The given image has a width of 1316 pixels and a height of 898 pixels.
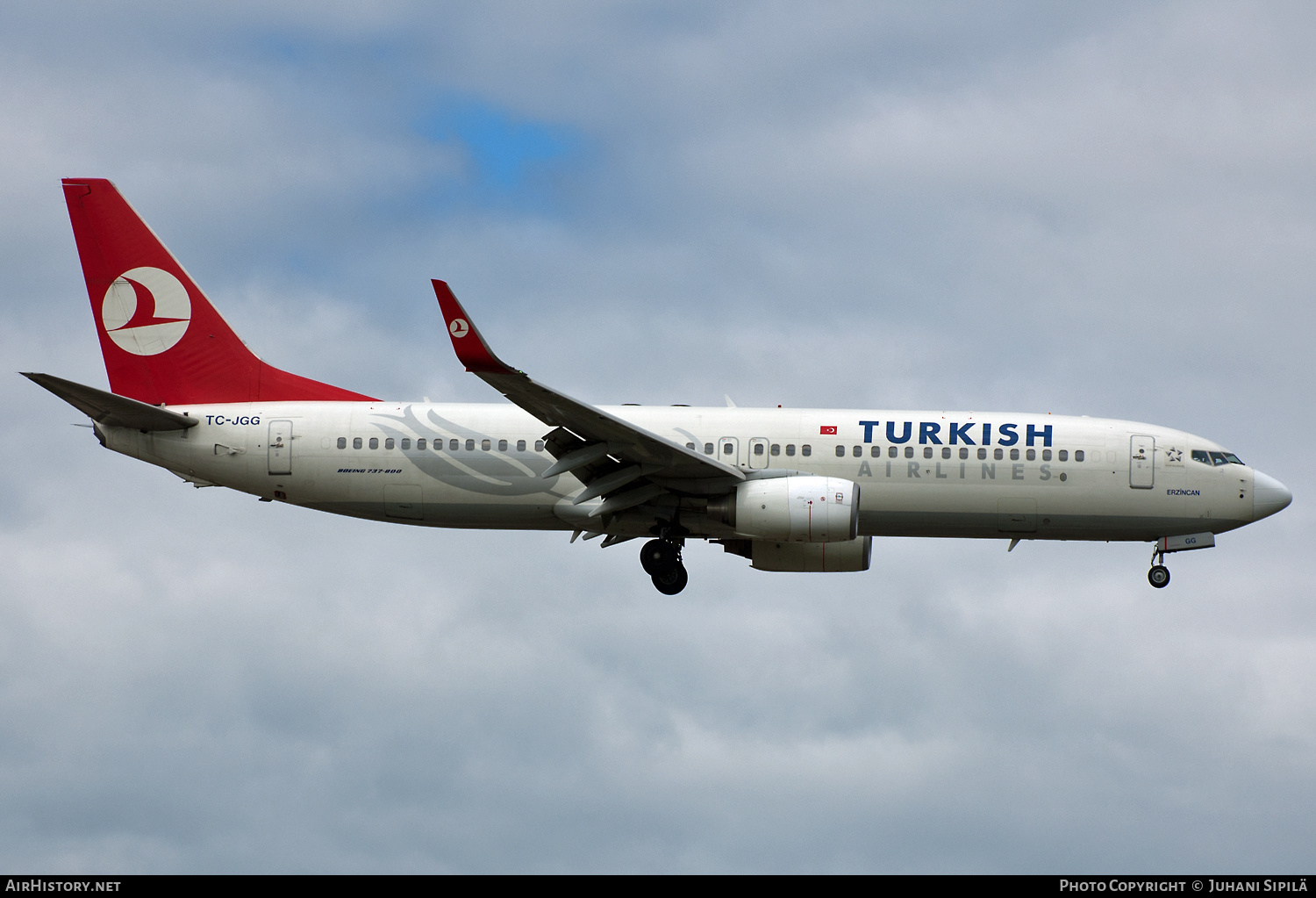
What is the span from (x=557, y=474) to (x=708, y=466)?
12.0 ft

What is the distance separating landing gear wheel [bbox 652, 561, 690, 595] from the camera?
34.4 m

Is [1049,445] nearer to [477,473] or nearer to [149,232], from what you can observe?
[477,473]

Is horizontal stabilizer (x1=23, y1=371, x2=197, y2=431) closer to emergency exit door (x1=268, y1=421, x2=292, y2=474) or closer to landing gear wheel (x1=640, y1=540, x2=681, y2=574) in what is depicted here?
emergency exit door (x1=268, y1=421, x2=292, y2=474)

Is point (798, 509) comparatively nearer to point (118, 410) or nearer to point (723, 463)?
point (723, 463)

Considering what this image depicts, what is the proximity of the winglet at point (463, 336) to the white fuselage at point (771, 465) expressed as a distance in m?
6.09

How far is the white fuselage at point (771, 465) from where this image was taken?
111 feet

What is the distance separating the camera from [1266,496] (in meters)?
34.8

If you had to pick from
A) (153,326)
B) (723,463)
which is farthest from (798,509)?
(153,326)

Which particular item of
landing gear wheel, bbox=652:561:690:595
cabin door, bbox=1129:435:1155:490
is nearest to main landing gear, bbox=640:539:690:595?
landing gear wheel, bbox=652:561:690:595

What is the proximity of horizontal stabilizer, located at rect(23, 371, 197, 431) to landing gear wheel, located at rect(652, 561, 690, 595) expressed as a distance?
1192 cm

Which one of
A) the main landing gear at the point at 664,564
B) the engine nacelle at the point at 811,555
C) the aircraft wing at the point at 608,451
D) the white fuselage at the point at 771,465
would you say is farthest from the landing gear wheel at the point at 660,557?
the engine nacelle at the point at 811,555

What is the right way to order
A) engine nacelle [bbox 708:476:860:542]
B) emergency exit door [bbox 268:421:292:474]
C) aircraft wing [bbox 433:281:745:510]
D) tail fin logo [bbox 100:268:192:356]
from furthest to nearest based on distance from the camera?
tail fin logo [bbox 100:268:192:356], emergency exit door [bbox 268:421:292:474], engine nacelle [bbox 708:476:860:542], aircraft wing [bbox 433:281:745:510]

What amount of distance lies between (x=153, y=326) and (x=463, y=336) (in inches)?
510

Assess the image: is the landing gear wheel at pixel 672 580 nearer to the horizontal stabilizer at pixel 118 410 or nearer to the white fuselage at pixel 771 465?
the white fuselage at pixel 771 465
